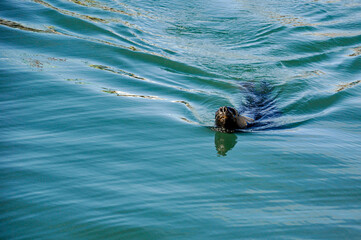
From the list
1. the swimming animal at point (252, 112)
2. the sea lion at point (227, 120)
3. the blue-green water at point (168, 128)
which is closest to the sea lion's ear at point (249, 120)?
the swimming animal at point (252, 112)

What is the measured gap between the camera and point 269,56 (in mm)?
11016

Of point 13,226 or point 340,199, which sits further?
point 340,199

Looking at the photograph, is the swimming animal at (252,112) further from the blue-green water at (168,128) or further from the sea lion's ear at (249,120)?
the blue-green water at (168,128)

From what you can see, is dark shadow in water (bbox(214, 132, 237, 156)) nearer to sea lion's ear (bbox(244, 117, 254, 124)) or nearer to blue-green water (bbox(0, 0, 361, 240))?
blue-green water (bbox(0, 0, 361, 240))

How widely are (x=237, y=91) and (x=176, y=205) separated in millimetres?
4971

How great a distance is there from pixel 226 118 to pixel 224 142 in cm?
47

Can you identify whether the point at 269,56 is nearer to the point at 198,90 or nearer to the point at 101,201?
the point at 198,90

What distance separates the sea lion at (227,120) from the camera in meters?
6.38

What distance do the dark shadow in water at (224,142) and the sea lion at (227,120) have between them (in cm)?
14

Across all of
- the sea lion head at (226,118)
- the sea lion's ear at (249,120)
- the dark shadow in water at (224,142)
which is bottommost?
the dark shadow in water at (224,142)

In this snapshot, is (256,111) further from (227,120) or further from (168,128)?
(168,128)

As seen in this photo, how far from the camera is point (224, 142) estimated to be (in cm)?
607

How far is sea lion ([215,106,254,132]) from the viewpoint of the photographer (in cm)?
638

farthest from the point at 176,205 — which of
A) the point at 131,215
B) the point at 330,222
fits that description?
the point at 330,222
